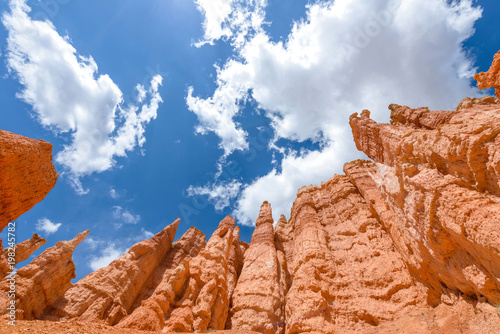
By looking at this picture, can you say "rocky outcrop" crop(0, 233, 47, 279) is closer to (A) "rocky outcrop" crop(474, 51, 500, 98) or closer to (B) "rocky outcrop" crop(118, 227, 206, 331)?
(B) "rocky outcrop" crop(118, 227, 206, 331)

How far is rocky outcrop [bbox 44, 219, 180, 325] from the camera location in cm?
2019

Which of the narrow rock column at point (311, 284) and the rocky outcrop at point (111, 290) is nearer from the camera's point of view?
the narrow rock column at point (311, 284)

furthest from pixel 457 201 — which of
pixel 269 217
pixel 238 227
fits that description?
pixel 238 227

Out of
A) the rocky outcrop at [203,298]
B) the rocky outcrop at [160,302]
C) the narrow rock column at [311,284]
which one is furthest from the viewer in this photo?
the narrow rock column at [311,284]

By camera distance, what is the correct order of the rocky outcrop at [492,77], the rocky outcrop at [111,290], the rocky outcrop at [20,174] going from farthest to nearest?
the rocky outcrop at [111,290]
the rocky outcrop at [492,77]
the rocky outcrop at [20,174]

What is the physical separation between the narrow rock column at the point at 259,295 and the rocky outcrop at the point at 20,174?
59.8ft

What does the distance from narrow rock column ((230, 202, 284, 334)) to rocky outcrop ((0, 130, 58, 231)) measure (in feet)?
59.8

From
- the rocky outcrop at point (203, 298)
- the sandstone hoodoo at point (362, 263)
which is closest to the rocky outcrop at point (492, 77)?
the sandstone hoodoo at point (362, 263)

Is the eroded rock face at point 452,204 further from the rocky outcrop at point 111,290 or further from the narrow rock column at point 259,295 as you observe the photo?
the rocky outcrop at point 111,290

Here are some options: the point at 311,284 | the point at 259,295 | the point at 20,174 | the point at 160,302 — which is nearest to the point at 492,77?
the point at 311,284

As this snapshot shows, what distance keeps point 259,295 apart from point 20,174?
20581 millimetres

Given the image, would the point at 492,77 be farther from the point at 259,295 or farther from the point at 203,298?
the point at 203,298

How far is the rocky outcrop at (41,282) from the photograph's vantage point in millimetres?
17688

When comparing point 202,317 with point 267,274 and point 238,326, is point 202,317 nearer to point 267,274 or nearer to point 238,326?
point 238,326
